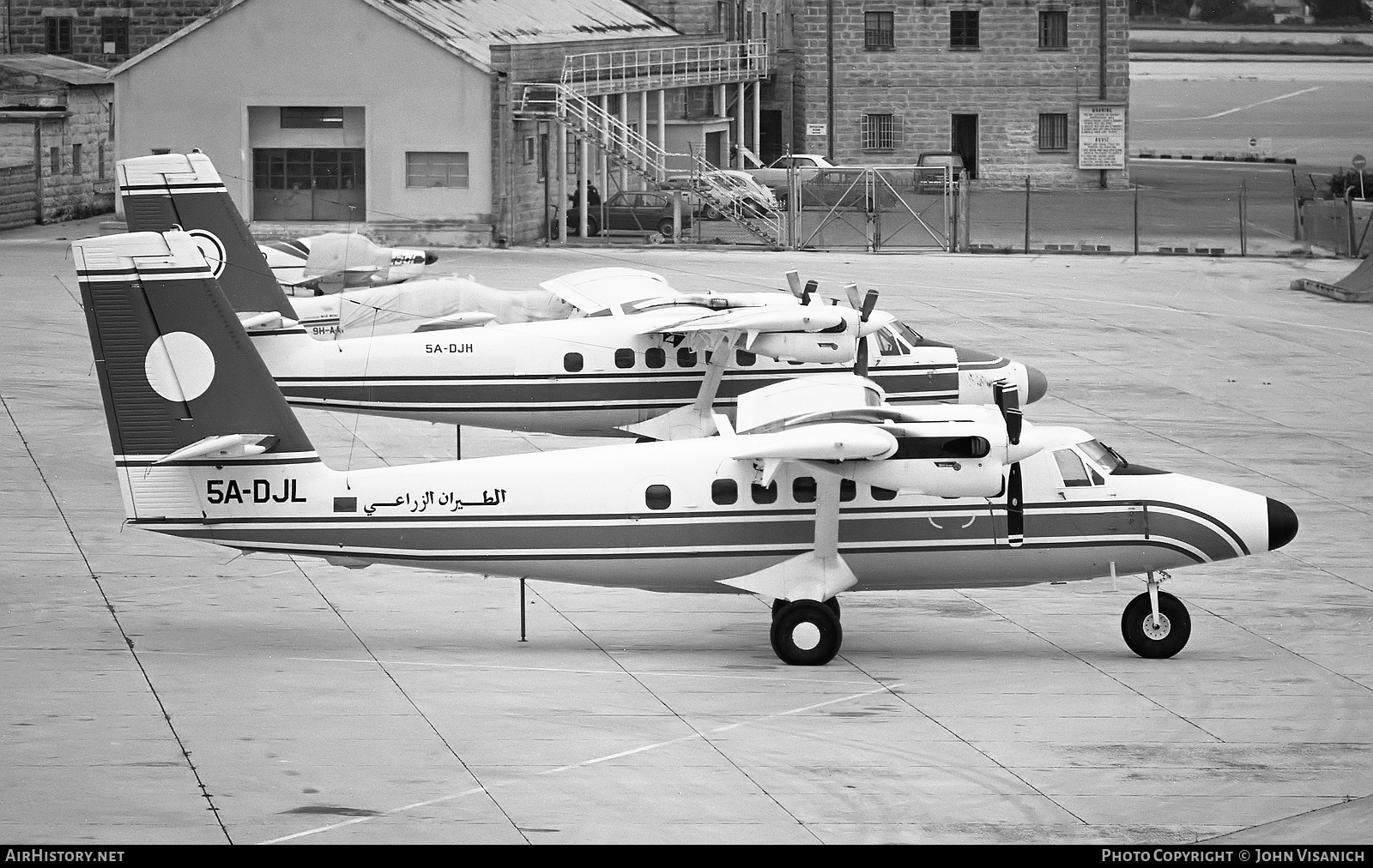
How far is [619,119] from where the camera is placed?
69.3m

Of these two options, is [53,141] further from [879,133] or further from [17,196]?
[879,133]

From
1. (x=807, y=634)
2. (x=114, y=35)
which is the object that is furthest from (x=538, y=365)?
(x=114, y=35)

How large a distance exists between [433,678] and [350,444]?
45.1ft

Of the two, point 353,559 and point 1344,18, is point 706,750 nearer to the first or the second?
point 353,559

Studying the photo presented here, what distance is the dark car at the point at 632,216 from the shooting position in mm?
65250

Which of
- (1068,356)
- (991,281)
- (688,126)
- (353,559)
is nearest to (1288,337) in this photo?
(1068,356)

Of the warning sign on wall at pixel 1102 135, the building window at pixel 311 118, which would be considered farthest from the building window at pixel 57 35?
the warning sign on wall at pixel 1102 135

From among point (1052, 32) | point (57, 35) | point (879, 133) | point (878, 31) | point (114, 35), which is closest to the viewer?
point (114, 35)

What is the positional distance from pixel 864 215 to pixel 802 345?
41966 mm

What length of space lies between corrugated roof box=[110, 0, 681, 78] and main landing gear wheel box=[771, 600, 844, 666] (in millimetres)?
42184

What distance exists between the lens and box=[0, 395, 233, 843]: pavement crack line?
52.0 feet

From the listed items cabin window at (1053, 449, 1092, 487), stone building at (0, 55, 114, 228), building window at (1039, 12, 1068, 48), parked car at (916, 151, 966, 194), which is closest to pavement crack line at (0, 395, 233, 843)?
cabin window at (1053, 449, 1092, 487)

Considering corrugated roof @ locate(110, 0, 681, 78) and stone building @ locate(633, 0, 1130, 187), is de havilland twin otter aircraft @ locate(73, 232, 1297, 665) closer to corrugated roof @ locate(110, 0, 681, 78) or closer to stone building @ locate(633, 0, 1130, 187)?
corrugated roof @ locate(110, 0, 681, 78)

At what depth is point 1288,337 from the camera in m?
46.0
